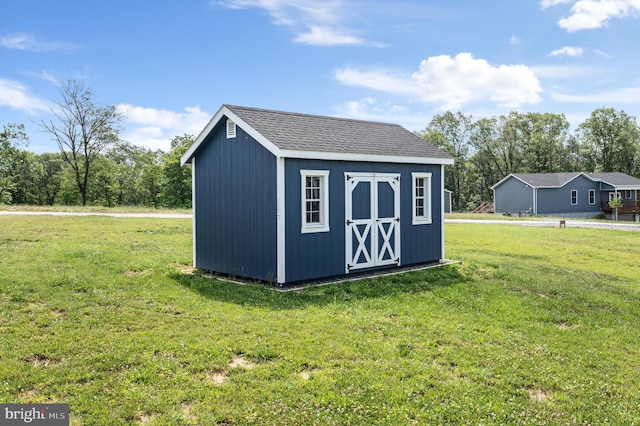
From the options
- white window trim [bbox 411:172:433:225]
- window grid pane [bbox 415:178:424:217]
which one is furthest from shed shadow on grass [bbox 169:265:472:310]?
window grid pane [bbox 415:178:424:217]

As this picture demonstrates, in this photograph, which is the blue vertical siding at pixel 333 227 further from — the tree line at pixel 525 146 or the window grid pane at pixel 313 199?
the tree line at pixel 525 146

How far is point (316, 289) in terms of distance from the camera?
9828 mm

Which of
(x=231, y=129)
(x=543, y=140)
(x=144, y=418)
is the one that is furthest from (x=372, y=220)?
(x=543, y=140)

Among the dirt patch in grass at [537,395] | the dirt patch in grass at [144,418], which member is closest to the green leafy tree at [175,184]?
the dirt patch in grass at [144,418]

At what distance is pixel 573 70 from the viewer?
3462 cm

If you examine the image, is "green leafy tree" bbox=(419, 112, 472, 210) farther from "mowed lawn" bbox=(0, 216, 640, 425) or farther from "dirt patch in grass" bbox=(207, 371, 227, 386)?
"dirt patch in grass" bbox=(207, 371, 227, 386)

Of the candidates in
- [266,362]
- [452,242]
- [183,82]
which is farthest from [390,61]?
[266,362]

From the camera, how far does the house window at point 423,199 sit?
1271 centimetres

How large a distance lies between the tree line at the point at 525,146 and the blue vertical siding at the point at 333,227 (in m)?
47.8

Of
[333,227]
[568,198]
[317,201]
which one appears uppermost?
[568,198]

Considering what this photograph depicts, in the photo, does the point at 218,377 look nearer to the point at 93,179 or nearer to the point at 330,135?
the point at 330,135

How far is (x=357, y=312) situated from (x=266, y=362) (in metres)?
2.56

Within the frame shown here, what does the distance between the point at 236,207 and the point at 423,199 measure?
15.4ft

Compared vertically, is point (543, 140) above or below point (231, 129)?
above
